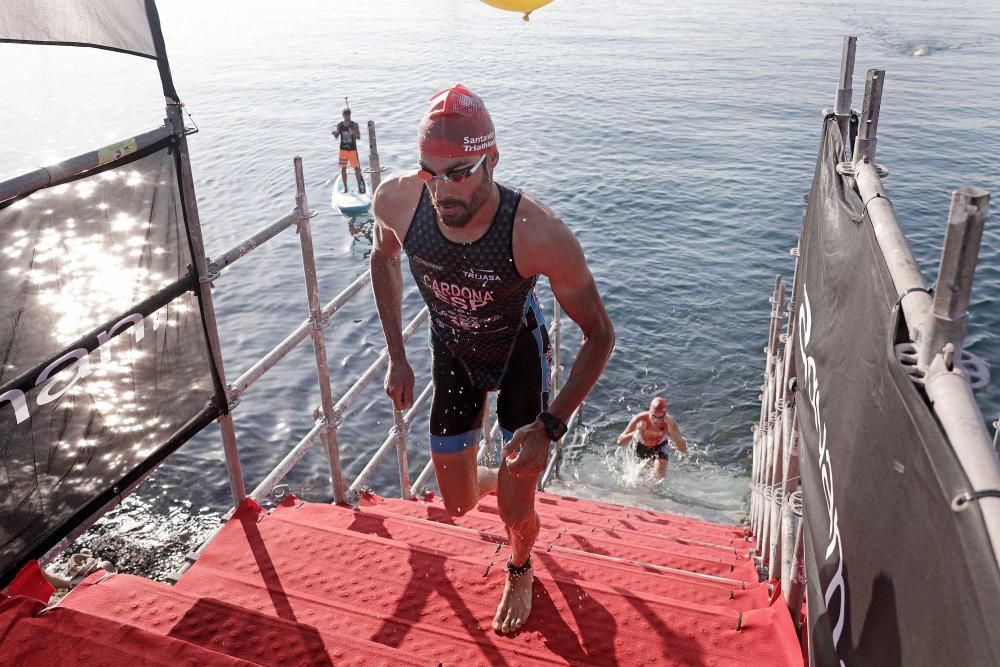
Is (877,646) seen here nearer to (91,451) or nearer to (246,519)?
(91,451)

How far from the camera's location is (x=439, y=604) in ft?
13.5

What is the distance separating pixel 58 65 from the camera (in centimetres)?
4578

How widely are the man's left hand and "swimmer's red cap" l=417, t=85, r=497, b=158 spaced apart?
4.26ft

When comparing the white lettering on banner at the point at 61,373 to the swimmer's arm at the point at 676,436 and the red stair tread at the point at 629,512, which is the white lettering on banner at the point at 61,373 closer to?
the red stair tread at the point at 629,512

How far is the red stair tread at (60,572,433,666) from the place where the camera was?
132 inches

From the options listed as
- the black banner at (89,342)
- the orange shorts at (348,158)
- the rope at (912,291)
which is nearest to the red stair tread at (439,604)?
the black banner at (89,342)

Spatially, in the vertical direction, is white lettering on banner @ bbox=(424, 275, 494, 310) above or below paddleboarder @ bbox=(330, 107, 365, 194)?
above

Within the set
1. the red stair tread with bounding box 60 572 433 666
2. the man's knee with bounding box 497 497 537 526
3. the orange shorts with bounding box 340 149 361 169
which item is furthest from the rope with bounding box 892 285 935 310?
the orange shorts with bounding box 340 149 361 169

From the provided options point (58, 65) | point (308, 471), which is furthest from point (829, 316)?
point (58, 65)

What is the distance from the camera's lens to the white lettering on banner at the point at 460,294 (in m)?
4.18

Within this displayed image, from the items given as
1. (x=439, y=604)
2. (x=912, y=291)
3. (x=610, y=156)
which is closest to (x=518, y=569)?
(x=439, y=604)

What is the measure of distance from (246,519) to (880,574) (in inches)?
151

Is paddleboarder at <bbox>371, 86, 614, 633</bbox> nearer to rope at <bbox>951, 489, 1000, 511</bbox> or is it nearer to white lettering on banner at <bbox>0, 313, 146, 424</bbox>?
white lettering on banner at <bbox>0, 313, 146, 424</bbox>

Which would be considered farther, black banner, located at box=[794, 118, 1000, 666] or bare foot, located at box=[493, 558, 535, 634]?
bare foot, located at box=[493, 558, 535, 634]
